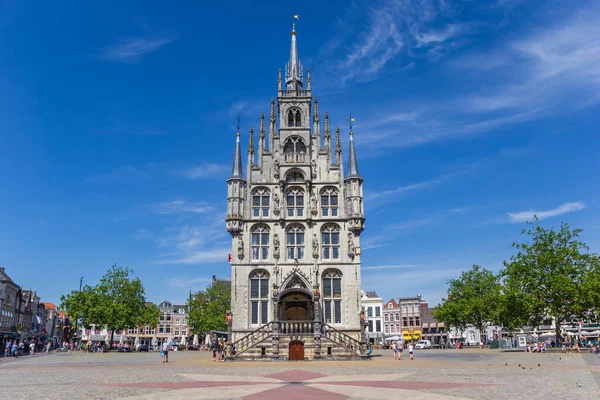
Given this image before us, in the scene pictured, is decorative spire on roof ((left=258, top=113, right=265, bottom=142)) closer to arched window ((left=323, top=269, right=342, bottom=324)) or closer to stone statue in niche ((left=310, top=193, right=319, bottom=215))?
stone statue in niche ((left=310, top=193, right=319, bottom=215))

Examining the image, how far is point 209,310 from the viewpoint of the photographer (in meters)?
83.2

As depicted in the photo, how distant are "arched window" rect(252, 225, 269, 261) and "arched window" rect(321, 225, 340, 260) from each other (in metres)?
6.02

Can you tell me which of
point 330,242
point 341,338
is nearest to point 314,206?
point 330,242

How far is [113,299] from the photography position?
73.6 m

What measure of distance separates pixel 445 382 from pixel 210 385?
11017 millimetres

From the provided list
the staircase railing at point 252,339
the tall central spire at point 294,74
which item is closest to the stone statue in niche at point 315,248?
the staircase railing at point 252,339

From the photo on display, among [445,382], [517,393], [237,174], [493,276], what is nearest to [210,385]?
[445,382]

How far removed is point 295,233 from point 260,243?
3.89 metres

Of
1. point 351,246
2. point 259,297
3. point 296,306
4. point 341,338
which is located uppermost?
point 351,246

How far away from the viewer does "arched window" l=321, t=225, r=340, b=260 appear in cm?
5188

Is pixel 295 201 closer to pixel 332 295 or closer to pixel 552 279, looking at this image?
pixel 332 295

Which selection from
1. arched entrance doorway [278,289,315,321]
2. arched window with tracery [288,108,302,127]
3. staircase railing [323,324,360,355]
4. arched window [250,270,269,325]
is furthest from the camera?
arched window with tracery [288,108,302,127]

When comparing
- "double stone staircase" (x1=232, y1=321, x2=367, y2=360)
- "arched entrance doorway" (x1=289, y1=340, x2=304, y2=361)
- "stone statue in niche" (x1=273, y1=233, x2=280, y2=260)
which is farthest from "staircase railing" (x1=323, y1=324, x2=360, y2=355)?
"stone statue in niche" (x1=273, y1=233, x2=280, y2=260)

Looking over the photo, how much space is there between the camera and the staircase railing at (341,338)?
4544 centimetres
